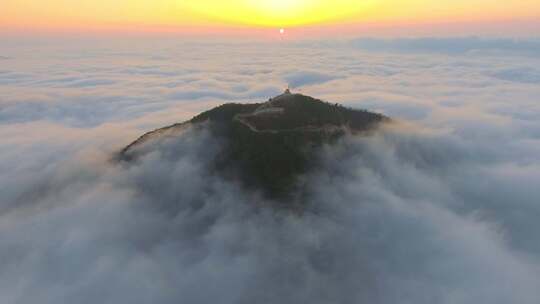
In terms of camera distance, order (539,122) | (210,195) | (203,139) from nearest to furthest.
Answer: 1. (210,195)
2. (203,139)
3. (539,122)

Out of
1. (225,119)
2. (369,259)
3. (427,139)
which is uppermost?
(225,119)

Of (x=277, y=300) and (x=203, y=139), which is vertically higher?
(x=203, y=139)

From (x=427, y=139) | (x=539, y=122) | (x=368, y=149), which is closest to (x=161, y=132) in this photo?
(x=368, y=149)

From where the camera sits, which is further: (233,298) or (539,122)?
(539,122)

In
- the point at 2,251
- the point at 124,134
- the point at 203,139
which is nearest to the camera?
the point at 2,251

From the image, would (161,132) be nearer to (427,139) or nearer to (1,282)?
(1,282)

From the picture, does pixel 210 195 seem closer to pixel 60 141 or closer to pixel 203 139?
pixel 203 139

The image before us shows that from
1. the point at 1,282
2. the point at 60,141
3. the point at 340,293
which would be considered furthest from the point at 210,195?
the point at 60,141
